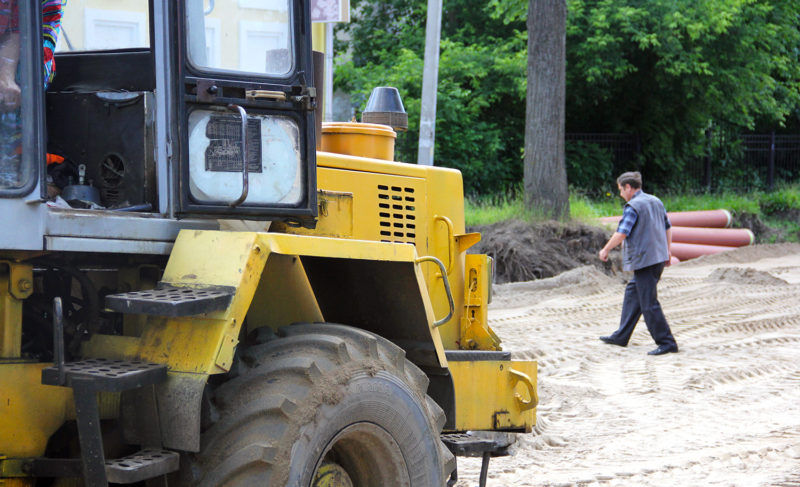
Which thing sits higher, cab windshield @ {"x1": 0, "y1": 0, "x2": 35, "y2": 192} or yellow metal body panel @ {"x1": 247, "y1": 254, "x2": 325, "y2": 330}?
cab windshield @ {"x1": 0, "y1": 0, "x2": 35, "y2": 192}

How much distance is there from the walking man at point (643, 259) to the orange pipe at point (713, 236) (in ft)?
29.4

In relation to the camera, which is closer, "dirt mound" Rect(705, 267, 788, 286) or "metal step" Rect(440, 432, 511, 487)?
"metal step" Rect(440, 432, 511, 487)

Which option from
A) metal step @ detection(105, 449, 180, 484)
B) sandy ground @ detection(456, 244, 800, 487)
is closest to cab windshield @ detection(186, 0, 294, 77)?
metal step @ detection(105, 449, 180, 484)

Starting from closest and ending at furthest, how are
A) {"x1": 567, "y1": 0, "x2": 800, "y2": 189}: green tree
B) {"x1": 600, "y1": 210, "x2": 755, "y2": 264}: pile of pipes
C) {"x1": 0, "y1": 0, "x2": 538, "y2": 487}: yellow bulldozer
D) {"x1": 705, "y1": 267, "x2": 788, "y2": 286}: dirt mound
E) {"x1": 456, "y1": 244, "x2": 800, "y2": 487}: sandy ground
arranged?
1. {"x1": 0, "y1": 0, "x2": 538, "y2": 487}: yellow bulldozer
2. {"x1": 456, "y1": 244, "x2": 800, "y2": 487}: sandy ground
3. {"x1": 705, "y1": 267, "x2": 788, "y2": 286}: dirt mound
4. {"x1": 600, "y1": 210, "x2": 755, "y2": 264}: pile of pipes
5. {"x1": 567, "y1": 0, "x2": 800, "y2": 189}: green tree

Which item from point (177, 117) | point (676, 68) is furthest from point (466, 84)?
point (177, 117)

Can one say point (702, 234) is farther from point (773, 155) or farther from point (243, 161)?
point (243, 161)

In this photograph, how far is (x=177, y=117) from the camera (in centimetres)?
336

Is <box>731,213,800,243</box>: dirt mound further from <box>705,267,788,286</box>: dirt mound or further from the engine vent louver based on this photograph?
the engine vent louver

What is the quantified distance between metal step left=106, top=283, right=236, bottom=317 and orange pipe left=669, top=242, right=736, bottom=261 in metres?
16.4

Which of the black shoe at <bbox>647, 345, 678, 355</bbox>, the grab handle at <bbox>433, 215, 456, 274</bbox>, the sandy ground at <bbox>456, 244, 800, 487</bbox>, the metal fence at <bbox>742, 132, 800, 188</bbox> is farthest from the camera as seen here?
the metal fence at <bbox>742, 132, 800, 188</bbox>

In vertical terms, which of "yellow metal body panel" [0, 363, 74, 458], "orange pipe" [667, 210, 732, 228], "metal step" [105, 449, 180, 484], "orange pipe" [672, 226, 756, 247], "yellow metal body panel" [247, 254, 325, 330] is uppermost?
"yellow metal body panel" [247, 254, 325, 330]

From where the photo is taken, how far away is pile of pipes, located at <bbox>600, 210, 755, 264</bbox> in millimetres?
18875

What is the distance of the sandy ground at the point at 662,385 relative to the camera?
6.13 m

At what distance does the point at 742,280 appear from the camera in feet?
50.4
